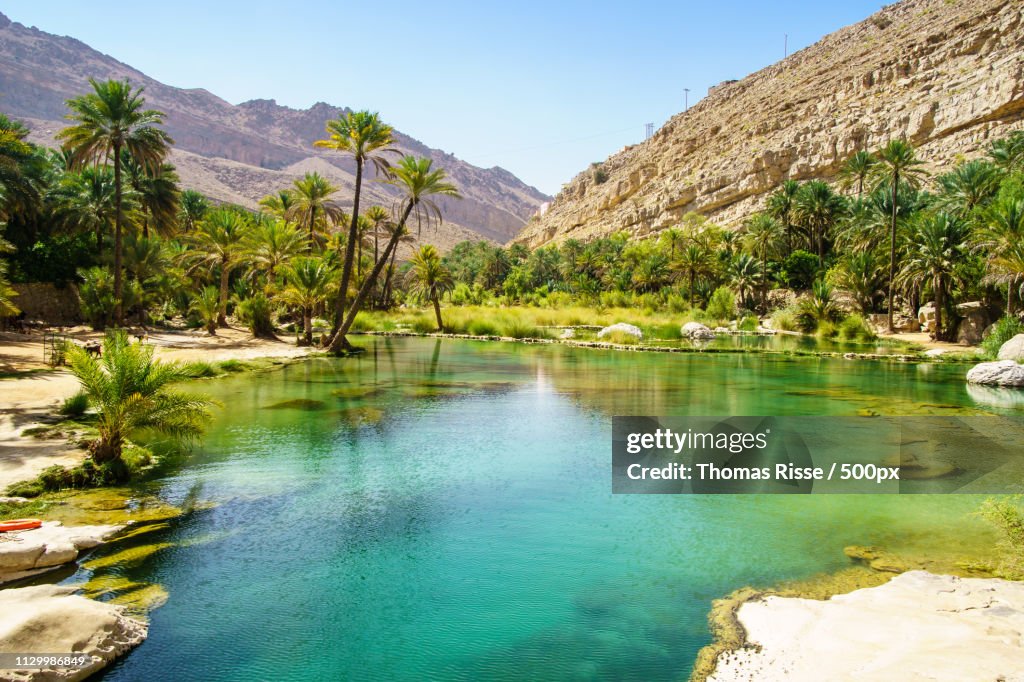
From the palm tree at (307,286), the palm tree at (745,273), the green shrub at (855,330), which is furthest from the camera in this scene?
the palm tree at (745,273)

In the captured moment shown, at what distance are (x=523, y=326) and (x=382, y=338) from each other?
9.51 metres

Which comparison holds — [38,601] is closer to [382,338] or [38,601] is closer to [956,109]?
[382,338]

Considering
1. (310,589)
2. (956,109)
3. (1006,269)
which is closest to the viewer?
(310,589)

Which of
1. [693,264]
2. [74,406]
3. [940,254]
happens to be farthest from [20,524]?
[693,264]

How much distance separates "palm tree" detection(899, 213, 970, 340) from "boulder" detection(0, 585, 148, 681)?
134 ft

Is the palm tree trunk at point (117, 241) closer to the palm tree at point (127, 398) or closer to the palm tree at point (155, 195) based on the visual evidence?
the palm tree at point (155, 195)

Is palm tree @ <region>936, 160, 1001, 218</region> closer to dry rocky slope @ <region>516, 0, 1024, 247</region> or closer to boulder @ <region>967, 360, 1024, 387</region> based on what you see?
boulder @ <region>967, 360, 1024, 387</region>

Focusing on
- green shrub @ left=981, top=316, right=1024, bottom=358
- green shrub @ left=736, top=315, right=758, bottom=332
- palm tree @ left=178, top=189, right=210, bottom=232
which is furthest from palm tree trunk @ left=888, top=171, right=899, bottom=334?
palm tree @ left=178, top=189, right=210, bottom=232

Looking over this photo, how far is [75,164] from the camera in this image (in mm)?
28922

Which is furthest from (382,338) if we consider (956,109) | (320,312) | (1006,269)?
(956,109)

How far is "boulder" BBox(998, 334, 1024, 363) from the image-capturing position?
23.6 metres

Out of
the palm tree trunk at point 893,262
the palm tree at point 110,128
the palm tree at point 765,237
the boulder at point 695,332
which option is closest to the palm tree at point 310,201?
the palm tree at point 110,128

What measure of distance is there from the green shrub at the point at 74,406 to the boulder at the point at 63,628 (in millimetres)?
7772

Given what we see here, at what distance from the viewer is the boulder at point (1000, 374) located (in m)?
20.3
